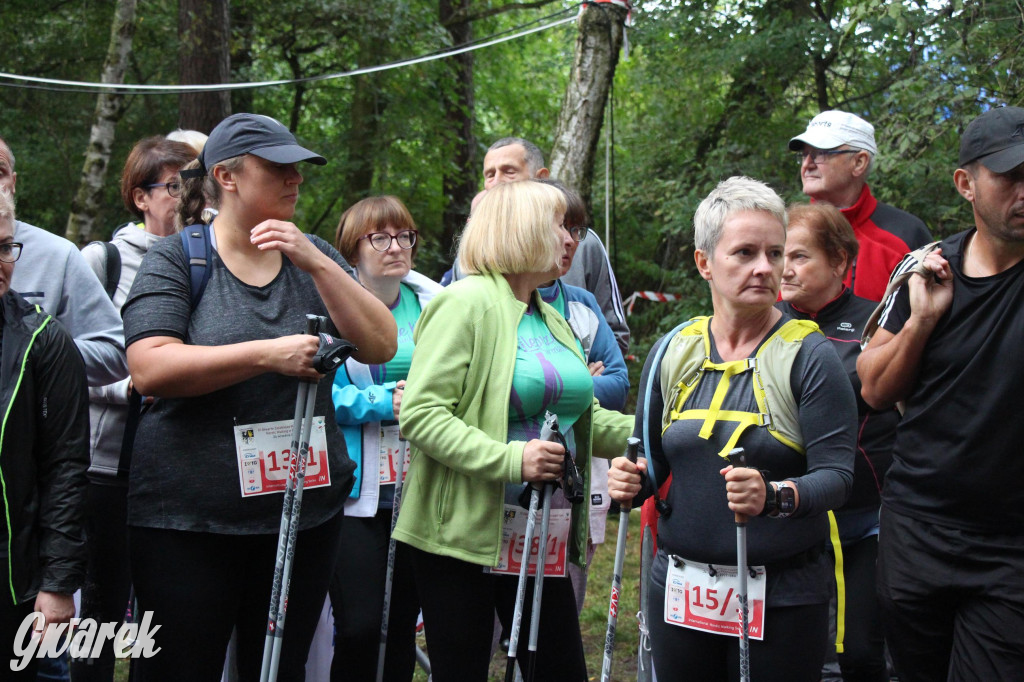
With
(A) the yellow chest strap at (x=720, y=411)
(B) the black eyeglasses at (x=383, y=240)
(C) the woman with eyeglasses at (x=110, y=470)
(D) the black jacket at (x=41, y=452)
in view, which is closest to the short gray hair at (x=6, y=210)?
(D) the black jacket at (x=41, y=452)

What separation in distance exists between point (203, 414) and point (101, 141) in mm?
7841

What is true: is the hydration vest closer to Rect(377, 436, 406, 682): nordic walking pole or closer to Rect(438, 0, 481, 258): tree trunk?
Rect(377, 436, 406, 682): nordic walking pole

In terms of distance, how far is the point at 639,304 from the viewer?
13305 mm

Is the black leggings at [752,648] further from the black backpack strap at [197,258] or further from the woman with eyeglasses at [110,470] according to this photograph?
the woman with eyeglasses at [110,470]

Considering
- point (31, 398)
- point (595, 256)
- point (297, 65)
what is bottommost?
point (31, 398)

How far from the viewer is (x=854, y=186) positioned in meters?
4.41

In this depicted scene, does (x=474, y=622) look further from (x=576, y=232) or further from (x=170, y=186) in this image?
(x=170, y=186)

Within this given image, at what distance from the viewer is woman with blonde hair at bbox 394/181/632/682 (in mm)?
2916

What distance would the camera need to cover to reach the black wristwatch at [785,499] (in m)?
2.49

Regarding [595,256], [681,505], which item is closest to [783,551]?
[681,505]

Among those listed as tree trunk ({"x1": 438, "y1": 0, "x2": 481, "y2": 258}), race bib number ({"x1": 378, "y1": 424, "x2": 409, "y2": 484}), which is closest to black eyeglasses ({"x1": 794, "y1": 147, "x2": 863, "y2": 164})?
race bib number ({"x1": 378, "y1": 424, "x2": 409, "y2": 484})

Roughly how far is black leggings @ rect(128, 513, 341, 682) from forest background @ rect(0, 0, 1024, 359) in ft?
17.3

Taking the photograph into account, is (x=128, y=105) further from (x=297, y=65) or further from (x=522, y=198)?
(x=522, y=198)

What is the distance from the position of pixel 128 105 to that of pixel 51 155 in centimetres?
129
